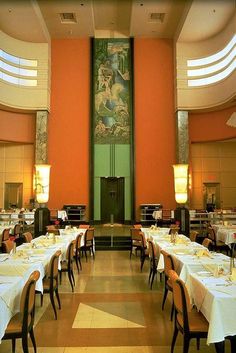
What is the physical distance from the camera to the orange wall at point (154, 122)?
15.7m

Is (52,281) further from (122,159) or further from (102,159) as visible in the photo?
(122,159)

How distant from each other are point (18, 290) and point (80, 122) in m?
12.9

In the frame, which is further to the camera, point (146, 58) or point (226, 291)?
point (146, 58)

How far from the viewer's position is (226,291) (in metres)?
3.16

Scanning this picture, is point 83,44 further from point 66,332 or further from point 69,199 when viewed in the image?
point 66,332

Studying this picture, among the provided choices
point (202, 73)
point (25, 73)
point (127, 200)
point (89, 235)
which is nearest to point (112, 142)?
point (127, 200)

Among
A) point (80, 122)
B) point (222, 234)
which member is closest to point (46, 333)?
point (222, 234)

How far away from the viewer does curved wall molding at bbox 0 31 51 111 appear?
14.7 meters

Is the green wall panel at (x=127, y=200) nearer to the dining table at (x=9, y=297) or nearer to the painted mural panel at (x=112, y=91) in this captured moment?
the painted mural panel at (x=112, y=91)

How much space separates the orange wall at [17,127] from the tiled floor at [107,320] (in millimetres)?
10167

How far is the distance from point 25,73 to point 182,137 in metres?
8.03

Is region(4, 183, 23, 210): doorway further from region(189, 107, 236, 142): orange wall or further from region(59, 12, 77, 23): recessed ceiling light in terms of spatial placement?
region(189, 107, 236, 142): orange wall

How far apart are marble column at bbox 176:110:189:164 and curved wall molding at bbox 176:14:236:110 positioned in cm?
42

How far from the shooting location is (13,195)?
16.6 meters
